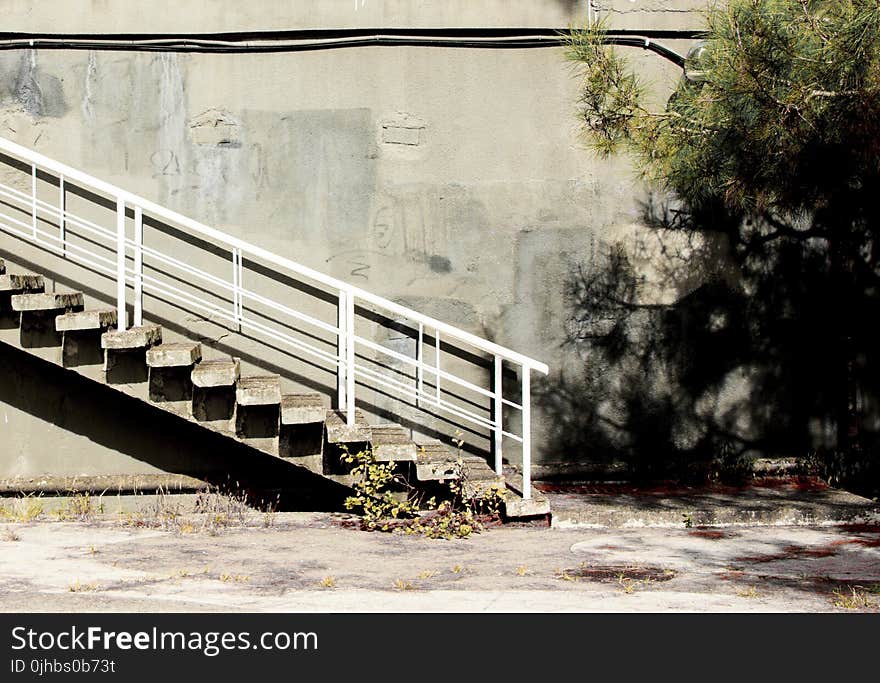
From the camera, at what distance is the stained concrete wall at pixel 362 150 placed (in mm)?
9578

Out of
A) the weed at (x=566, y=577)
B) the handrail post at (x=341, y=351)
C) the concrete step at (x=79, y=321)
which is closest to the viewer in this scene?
the weed at (x=566, y=577)

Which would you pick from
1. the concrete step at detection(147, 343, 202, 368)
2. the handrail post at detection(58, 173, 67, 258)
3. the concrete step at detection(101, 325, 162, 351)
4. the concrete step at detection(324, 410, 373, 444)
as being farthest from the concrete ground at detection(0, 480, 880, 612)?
the handrail post at detection(58, 173, 67, 258)

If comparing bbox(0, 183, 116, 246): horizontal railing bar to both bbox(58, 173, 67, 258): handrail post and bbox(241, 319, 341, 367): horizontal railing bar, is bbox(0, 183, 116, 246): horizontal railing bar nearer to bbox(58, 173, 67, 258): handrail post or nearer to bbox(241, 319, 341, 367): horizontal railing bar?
bbox(58, 173, 67, 258): handrail post

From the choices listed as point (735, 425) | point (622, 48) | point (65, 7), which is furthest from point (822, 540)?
point (65, 7)

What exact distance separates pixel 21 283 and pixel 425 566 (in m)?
4.06

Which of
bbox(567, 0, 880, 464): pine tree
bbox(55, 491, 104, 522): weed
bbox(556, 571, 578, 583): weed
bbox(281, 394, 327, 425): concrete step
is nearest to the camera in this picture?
bbox(567, 0, 880, 464): pine tree

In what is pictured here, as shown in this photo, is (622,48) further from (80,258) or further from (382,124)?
(80,258)

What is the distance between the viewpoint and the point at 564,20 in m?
9.83

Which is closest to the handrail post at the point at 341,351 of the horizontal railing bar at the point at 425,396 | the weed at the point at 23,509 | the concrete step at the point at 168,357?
the horizontal railing bar at the point at 425,396

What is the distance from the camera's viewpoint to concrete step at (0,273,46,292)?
865 centimetres

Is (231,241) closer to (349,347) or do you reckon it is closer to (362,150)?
(349,347)

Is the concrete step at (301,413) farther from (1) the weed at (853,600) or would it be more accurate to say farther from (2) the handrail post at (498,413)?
(1) the weed at (853,600)

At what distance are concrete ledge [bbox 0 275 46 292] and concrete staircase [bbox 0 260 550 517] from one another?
0.04 ft

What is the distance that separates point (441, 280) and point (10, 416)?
12.6 ft
